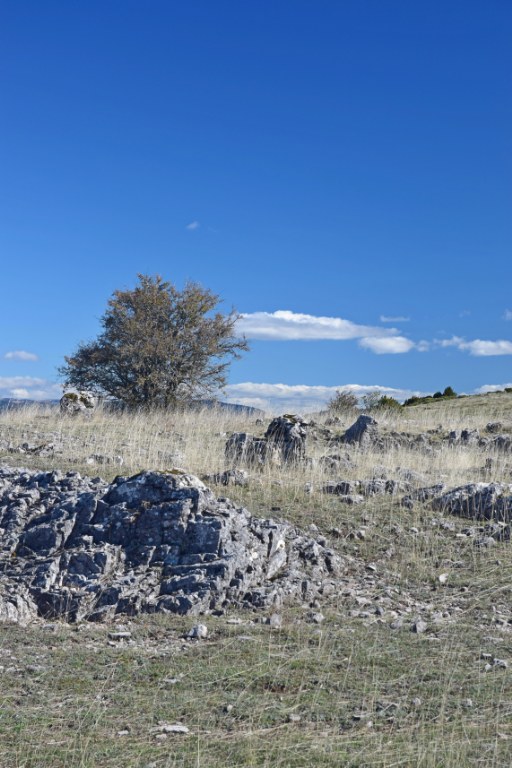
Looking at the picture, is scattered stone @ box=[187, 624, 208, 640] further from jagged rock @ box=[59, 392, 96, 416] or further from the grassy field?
jagged rock @ box=[59, 392, 96, 416]

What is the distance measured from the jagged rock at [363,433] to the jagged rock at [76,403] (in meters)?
8.86

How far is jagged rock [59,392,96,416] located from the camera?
24.8 meters

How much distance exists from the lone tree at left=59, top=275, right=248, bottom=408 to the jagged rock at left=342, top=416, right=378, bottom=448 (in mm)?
9838

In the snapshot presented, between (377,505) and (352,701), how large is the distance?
6.37 metres

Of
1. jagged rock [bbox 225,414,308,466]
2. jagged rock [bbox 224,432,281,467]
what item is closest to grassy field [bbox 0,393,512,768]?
jagged rock [bbox 224,432,281,467]

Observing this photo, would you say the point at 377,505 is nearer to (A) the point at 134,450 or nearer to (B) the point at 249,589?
(B) the point at 249,589

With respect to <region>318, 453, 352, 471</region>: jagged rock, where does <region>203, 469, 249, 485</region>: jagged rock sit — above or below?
below

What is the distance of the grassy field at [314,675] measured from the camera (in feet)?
16.9

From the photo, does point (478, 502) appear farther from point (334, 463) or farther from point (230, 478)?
point (230, 478)

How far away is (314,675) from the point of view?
6363 mm

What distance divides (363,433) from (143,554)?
39.8ft

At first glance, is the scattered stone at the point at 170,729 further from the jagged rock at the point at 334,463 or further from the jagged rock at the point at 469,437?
the jagged rock at the point at 469,437

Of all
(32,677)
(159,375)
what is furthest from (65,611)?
(159,375)

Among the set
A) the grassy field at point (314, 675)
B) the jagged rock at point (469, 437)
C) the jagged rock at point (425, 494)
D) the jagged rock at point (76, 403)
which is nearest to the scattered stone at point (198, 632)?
the grassy field at point (314, 675)
